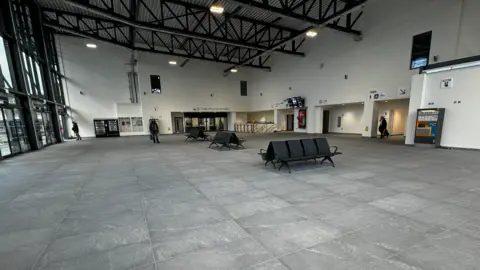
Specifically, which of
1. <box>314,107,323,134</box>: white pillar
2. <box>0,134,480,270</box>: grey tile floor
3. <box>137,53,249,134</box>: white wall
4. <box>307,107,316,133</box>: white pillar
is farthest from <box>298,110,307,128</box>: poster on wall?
<box>0,134,480,270</box>: grey tile floor

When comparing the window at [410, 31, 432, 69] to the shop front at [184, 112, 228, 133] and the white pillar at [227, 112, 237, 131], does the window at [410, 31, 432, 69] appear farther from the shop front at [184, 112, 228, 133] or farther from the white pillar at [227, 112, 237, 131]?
the shop front at [184, 112, 228, 133]

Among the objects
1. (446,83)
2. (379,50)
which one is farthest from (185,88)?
(446,83)

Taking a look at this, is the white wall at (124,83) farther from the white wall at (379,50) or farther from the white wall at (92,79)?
the white wall at (379,50)

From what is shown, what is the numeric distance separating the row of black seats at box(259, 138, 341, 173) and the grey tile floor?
0.43m

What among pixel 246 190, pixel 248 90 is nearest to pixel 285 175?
pixel 246 190

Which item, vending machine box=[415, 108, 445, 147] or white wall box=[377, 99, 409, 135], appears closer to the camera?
vending machine box=[415, 108, 445, 147]

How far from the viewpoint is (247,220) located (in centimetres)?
292

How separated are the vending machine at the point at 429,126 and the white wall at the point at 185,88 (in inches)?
696

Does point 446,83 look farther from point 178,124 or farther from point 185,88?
point 178,124

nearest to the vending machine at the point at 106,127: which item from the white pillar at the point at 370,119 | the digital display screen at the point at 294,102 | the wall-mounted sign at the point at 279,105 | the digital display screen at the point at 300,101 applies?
the wall-mounted sign at the point at 279,105

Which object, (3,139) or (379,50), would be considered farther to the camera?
(379,50)

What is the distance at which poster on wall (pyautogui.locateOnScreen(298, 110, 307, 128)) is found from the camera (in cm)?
1811

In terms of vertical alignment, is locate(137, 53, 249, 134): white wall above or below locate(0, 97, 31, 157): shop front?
above

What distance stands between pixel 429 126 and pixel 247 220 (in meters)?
10.4
